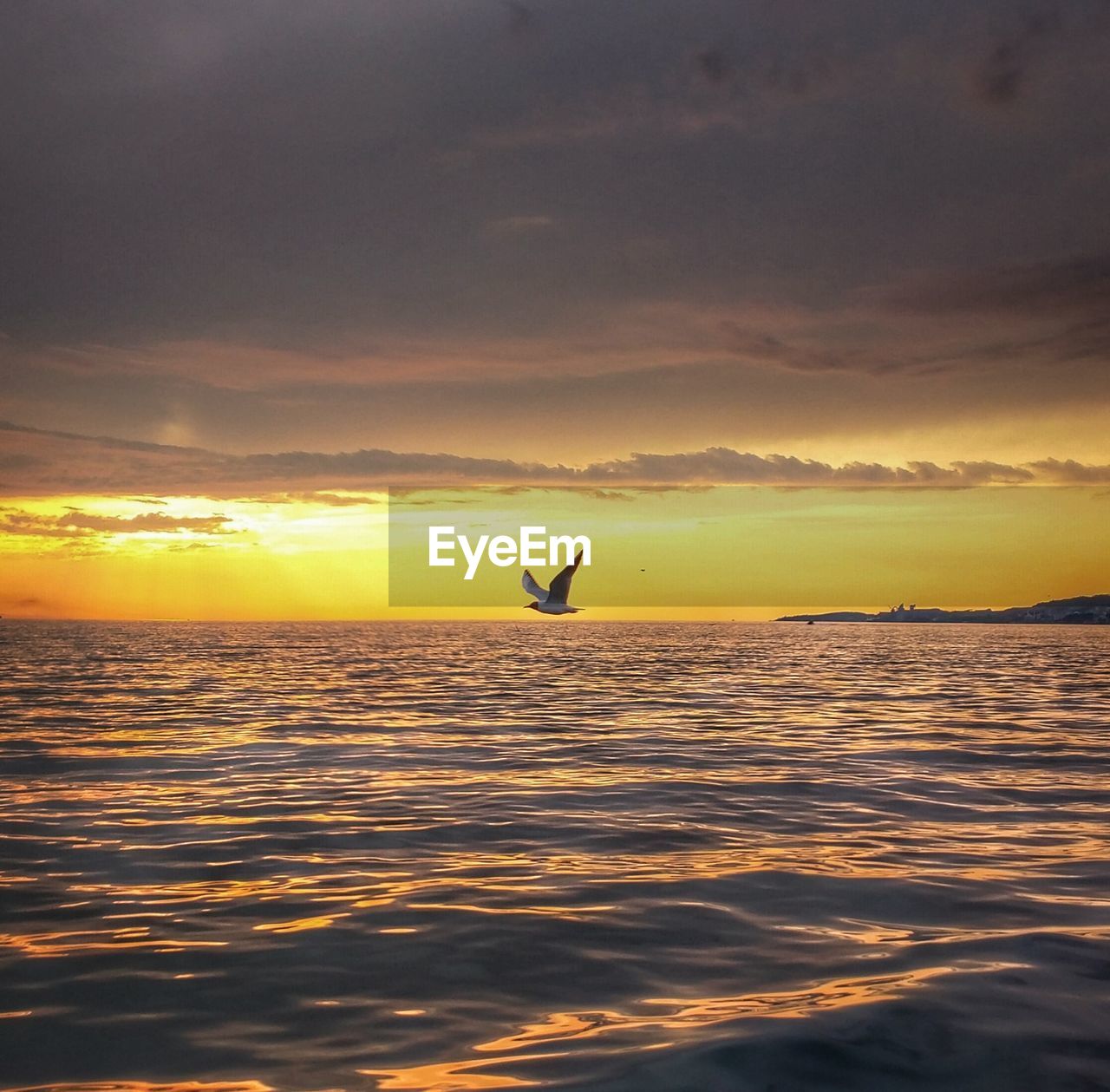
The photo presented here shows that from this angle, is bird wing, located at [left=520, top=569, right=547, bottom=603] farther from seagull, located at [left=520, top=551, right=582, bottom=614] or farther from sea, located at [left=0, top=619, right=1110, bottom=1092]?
sea, located at [left=0, top=619, right=1110, bottom=1092]

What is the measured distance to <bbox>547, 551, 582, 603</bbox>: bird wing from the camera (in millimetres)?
29484

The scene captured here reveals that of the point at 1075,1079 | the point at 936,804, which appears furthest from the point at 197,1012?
the point at 936,804

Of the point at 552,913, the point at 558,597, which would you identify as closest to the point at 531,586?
the point at 558,597

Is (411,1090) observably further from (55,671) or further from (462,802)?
(55,671)

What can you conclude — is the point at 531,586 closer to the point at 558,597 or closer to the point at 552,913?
the point at 558,597

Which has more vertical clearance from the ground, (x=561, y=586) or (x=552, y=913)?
(x=561, y=586)

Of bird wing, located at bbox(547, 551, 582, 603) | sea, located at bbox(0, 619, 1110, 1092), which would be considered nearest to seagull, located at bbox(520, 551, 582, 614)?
bird wing, located at bbox(547, 551, 582, 603)

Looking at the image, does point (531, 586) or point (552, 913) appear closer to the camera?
point (552, 913)

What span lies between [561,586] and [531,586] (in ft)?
9.98

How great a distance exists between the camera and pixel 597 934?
8.37 metres

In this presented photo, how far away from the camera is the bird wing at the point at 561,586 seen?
2948cm

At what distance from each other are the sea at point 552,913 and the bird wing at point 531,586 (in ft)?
35.7

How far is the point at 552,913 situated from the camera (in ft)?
29.4

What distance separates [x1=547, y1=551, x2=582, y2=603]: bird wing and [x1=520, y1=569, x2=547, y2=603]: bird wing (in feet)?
3.56
